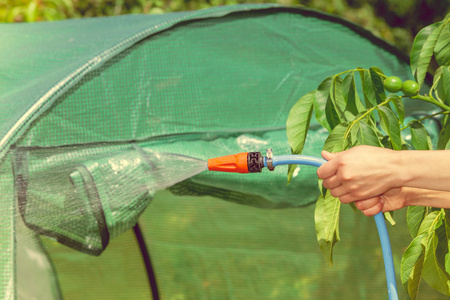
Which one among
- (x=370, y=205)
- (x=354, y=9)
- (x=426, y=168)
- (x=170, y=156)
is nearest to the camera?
(x=426, y=168)

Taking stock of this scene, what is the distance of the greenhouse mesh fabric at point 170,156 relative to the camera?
Answer: 3.95ft

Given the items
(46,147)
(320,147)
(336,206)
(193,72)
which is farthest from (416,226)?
(46,147)

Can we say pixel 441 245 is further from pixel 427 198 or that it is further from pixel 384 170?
pixel 384 170

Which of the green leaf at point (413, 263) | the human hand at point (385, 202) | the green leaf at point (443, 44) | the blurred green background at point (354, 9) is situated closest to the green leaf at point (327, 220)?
the human hand at point (385, 202)

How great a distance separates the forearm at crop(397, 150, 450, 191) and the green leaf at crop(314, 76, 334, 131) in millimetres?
238

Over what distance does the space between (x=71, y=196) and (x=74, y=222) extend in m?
0.06

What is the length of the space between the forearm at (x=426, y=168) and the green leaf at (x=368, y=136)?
93mm

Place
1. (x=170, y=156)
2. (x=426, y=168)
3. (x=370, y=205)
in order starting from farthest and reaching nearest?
(x=170, y=156) → (x=370, y=205) → (x=426, y=168)

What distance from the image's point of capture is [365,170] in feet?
3.07

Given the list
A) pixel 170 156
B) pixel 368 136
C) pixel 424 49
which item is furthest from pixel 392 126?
pixel 170 156

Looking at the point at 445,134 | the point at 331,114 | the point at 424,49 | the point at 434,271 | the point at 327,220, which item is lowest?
the point at 434,271

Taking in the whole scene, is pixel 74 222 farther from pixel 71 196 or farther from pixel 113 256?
pixel 113 256

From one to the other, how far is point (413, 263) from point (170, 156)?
25.2 inches

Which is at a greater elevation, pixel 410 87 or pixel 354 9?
pixel 354 9
